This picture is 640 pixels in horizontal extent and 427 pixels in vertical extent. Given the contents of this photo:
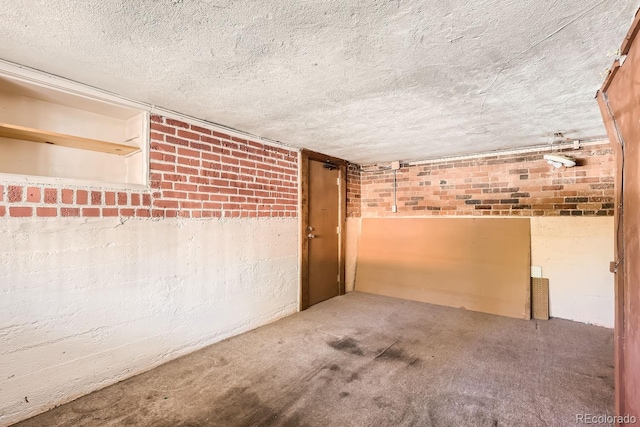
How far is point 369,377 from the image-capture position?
2393 mm

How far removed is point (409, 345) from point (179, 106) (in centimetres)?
307

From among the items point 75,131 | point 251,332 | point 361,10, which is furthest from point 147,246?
point 361,10

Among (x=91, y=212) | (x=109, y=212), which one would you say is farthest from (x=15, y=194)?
(x=109, y=212)

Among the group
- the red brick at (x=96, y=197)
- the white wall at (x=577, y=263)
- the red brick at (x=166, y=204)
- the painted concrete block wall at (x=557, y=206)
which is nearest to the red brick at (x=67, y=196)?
the red brick at (x=96, y=197)

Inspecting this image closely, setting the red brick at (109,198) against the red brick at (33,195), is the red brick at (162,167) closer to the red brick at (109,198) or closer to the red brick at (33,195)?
the red brick at (109,198)

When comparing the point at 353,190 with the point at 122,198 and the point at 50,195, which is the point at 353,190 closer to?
the point at 122,198

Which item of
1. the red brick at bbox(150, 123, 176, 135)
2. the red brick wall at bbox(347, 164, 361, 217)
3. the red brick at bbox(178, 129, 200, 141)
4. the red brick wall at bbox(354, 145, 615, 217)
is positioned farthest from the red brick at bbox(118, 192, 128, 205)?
the red brick wall at bbox(354, 145, 615, 217)

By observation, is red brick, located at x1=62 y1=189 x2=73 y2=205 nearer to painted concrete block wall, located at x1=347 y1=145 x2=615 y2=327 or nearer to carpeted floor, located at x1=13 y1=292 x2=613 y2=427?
carpeted floor, located at x1=13 y1=292 x2=613 y2=427

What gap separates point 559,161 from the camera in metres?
3.56

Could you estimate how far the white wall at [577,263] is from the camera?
3527mm

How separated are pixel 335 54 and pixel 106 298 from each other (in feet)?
7.87

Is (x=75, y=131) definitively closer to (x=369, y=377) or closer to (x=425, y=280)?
(x=369, y=377)

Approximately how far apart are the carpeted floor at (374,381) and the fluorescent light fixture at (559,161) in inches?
74.9

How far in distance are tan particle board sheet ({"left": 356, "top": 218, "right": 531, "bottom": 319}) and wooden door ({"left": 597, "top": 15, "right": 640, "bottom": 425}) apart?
249cm
